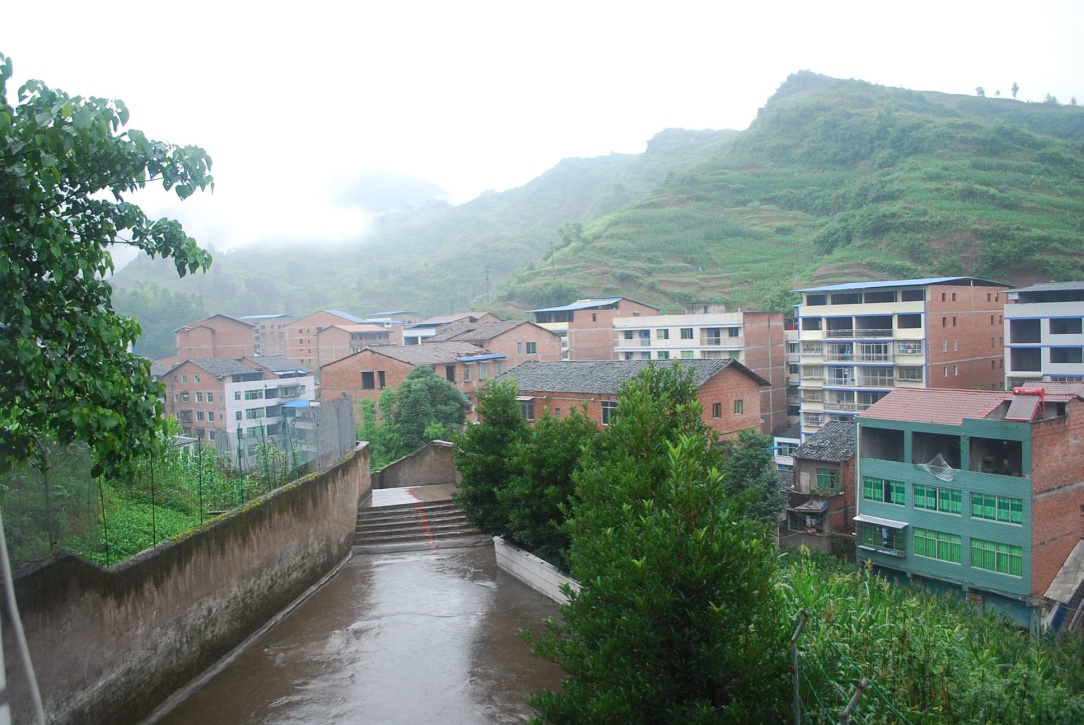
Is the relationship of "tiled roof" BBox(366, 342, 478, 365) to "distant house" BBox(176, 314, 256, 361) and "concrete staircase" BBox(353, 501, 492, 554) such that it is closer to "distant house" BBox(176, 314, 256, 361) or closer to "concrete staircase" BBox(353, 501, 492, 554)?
"concrete staircase" BBox(353, 501, 492, 554)

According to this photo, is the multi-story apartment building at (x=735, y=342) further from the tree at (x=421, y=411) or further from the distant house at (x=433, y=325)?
the tree at (x=421, y=411)

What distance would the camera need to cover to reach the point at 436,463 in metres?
18.6

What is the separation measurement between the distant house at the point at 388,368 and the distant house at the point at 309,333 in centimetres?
2335

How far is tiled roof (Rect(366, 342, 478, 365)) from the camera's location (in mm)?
34719

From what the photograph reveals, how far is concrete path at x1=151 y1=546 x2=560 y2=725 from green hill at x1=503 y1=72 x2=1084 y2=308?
45.3 metres

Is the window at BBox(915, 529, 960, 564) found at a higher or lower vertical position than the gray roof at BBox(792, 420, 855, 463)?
lower

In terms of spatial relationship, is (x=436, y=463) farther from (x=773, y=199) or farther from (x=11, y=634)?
(x=773, y=199)

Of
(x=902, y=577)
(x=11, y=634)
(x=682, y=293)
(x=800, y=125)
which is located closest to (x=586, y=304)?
(x=682, y=293)

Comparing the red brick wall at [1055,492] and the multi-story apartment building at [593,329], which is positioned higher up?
the multi-story apartment building at [593,329]

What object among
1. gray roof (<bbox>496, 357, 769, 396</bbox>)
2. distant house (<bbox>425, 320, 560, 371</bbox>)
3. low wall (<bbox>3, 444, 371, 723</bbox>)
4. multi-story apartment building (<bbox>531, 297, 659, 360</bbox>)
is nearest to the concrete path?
low wall (<bbox>3, 444, 371, 723</bbox>)

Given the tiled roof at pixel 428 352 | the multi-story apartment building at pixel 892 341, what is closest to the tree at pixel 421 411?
the tiled roof at pixel 428 352

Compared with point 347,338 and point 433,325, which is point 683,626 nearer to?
point 347,338

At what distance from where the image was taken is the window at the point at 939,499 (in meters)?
19.7

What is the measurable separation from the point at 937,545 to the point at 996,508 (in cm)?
194
